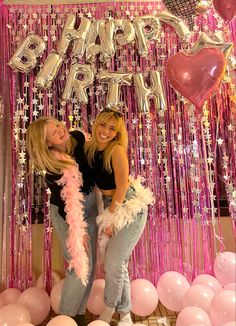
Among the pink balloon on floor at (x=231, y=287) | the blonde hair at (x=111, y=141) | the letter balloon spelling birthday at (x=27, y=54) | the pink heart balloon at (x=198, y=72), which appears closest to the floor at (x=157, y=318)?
the pink balloon on floor at (x=231, y=287)

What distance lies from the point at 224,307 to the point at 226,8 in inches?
60.9

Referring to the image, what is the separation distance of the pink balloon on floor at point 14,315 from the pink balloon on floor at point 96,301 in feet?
1.28

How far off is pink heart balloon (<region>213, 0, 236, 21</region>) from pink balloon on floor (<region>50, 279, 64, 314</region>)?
6.21 ft

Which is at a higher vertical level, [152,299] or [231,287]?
[231,287]

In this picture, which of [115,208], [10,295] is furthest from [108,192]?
[10,295]

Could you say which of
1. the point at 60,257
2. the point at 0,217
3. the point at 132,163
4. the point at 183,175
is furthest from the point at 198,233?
the point at 0,217

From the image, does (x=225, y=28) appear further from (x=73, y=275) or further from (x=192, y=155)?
(x=73, y=275)

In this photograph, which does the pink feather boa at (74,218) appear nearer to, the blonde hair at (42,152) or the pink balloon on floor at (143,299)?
the blonde hair at (42,152)

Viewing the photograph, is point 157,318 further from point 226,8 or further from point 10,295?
point 226,8

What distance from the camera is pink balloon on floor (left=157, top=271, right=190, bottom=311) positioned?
2188 mm

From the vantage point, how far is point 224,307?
64.0 inches

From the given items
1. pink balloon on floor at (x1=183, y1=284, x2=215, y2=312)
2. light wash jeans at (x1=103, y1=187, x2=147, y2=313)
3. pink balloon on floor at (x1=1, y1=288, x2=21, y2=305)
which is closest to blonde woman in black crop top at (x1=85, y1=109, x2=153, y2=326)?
light wash jeans at (x1=103, y1=187, x2=147, y2=313)

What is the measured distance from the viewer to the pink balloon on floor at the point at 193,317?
181 centimetres

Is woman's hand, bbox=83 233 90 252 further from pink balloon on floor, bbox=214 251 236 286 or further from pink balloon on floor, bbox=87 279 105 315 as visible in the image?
pink balloon on floor, bbox=214 251 236 286
